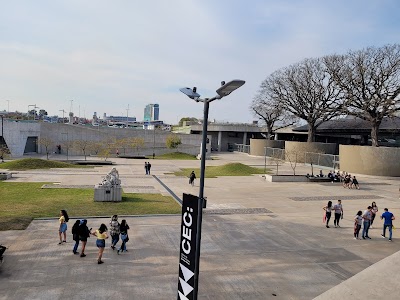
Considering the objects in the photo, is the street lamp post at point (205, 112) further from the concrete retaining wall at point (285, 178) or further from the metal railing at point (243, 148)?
the metal railing at point (243, 148)

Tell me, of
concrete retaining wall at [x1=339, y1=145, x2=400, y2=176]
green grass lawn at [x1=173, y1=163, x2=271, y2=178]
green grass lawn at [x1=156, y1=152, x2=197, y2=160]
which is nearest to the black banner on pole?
green grass lawn at [x1=173, y1=163, x2=271, y2=178]

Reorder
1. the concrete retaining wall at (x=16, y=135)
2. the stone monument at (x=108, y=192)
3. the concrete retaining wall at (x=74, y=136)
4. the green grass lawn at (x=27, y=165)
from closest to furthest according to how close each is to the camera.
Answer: the stone monument at (x=108, y=192) < the green grass lawn at (x=27, y=165) < the concrete retaining wall at (x=16, y=135) < the concrete retaining wall at (x=74, y=136)

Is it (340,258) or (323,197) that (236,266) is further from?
(323,197)

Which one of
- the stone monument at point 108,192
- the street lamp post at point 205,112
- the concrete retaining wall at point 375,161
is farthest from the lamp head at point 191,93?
the concrete retaining wall at point 375,161

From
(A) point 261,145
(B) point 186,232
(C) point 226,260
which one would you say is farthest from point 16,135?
(B) point 186,232

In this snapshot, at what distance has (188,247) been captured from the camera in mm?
6902

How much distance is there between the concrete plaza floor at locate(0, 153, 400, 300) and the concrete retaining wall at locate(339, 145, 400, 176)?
1678cm

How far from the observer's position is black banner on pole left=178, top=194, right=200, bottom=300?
266 inches

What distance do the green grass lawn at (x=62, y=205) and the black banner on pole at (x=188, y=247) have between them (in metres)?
10.2

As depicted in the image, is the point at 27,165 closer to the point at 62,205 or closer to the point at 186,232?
the point at 62,205

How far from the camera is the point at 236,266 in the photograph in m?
11.3

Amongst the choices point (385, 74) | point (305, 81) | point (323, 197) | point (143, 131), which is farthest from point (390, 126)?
point (143, 131)

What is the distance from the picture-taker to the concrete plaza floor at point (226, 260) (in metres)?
9.20

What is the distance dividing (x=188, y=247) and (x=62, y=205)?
14.1 meters
